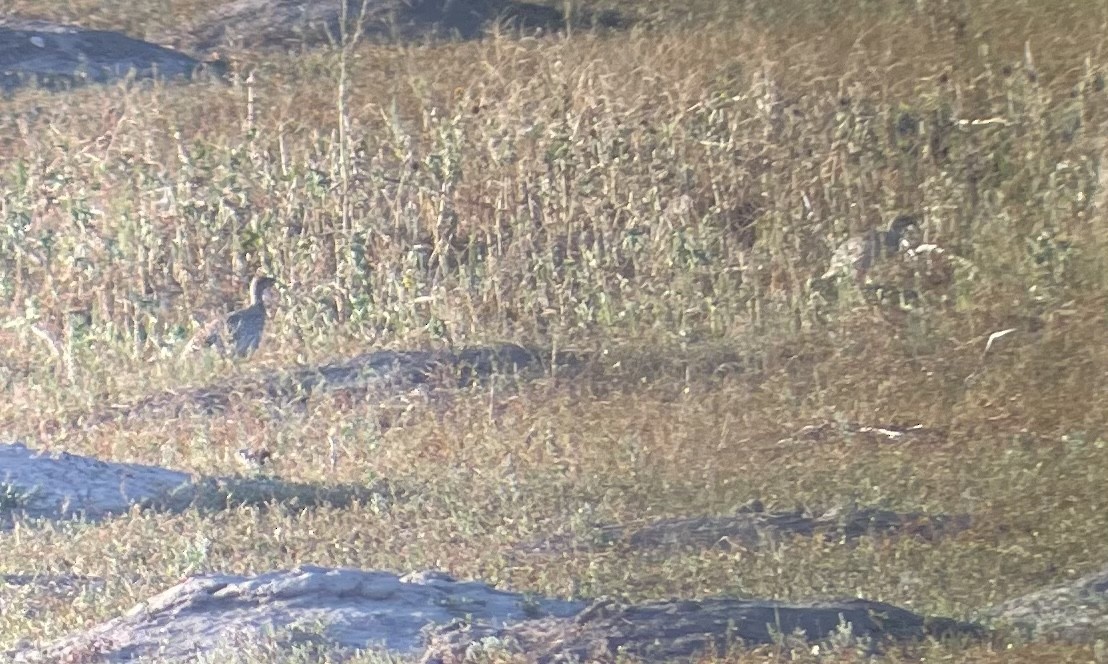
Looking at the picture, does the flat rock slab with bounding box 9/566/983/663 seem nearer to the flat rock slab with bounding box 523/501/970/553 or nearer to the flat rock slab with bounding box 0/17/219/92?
the flat rock slab with bounding box 523/501/970/553

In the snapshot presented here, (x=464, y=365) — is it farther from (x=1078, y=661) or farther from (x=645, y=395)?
(x=1078, y=661)

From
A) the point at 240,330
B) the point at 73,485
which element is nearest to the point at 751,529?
the point at 73,485

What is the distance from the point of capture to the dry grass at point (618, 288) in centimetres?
534

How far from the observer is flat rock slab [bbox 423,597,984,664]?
13.8ft

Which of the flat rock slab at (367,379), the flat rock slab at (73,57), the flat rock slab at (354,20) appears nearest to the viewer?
the flat rock slab at (367,379)

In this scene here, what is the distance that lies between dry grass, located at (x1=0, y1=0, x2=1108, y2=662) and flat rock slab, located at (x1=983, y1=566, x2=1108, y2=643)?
110 millimetres

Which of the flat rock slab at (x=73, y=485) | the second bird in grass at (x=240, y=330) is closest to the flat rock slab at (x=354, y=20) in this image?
the second bird in grass at (x=240, y=330)

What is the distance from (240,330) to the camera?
7730 millimetres

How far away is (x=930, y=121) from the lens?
845cm

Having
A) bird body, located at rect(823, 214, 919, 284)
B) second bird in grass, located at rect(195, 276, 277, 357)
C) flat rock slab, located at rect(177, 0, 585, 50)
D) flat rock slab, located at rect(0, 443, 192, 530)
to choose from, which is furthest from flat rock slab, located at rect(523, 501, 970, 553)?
flat rock slab, located at rect(177, 0, 585, 50)

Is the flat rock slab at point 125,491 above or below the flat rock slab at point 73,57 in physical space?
below

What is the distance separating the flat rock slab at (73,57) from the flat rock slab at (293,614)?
21.2ft

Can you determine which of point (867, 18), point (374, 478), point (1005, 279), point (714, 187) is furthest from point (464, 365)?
point (867, 18)

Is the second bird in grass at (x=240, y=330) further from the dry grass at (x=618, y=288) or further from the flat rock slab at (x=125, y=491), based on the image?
the flat rock slab at (x=125, y=491)
